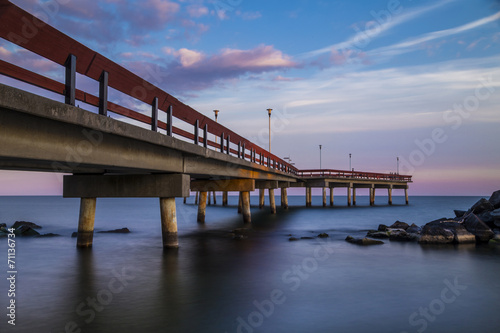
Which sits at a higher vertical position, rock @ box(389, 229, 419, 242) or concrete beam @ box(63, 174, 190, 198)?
concrete beam @ box(63, 174, 190, 198)

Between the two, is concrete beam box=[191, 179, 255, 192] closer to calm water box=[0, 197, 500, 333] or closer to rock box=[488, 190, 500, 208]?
calm water box=[0, 197, 500, 333]

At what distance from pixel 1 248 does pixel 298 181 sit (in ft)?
162

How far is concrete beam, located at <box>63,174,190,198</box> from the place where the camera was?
15.0 meters

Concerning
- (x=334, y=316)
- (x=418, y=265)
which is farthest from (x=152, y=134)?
(x=418, y=265)

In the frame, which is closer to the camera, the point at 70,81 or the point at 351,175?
the point at 70,81

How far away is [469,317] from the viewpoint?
8.81 metres

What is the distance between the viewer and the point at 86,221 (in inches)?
672

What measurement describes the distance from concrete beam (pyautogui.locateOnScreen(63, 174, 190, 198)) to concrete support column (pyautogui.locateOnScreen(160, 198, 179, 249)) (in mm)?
411

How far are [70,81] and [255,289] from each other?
681 cm

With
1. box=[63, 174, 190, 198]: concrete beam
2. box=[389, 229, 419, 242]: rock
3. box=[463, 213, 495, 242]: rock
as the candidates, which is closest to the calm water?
box=[463, 213, 495, 242]: rock

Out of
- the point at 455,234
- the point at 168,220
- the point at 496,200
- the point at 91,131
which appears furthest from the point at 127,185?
the point at 496,200

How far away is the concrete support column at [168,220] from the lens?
1540 cm

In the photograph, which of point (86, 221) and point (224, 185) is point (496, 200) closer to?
point (224, 185)

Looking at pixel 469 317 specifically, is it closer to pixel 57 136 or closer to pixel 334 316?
pixel 334 316
